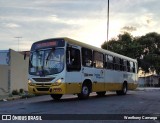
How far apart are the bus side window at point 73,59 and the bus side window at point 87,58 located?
672 millimetres

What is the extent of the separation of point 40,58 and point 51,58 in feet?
2.29

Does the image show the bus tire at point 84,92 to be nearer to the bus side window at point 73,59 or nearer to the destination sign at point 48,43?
the bus side window at point 73,59

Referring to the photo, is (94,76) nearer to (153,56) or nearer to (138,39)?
(153,56)

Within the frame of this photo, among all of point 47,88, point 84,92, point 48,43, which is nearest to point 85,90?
point 84,92

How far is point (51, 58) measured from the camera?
19.7 metres

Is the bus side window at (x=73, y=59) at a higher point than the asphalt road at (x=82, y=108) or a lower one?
higher

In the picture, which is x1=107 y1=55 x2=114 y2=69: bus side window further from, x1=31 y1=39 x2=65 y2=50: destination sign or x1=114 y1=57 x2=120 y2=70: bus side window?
x1=31 y1=39 x2=65 y2=50: destination sign

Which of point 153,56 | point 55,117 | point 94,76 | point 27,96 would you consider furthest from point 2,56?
point 153,56

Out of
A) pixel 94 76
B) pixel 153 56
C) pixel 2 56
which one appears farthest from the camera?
pixel 153 56

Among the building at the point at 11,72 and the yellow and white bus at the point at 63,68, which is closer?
the yellow and white bus at the point at 63,68

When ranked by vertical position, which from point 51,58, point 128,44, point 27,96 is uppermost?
point 128,44

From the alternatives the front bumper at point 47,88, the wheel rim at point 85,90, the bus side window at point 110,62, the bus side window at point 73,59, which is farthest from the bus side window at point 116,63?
the front bumper at point 47,88

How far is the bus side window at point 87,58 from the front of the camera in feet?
70.2

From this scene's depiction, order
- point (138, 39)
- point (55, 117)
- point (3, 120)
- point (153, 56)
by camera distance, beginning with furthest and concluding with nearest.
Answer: point (138, 39) → point (153, 56) → point (55, 117) → point (3, 120)
